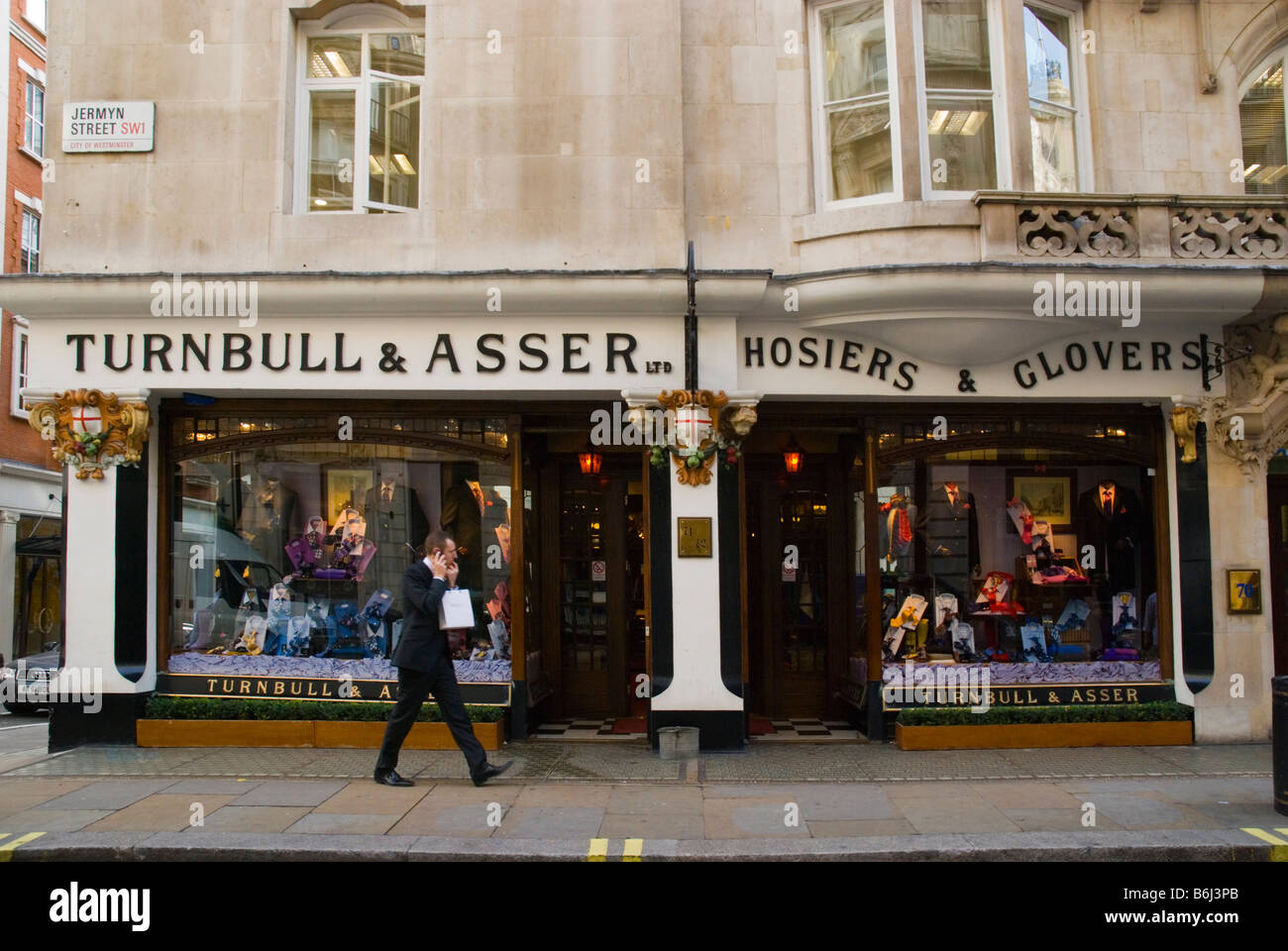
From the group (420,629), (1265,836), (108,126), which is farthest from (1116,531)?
(108,126)

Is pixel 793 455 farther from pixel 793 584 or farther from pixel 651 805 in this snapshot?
pixel 651 805

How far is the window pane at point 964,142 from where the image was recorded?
9.57 m

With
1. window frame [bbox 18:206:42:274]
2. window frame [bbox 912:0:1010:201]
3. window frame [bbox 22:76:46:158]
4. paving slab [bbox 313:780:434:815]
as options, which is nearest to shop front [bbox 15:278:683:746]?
paving slab [bbox 313:780:434:815]

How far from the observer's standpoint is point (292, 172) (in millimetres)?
9727

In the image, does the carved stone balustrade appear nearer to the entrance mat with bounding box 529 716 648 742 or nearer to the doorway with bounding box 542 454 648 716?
the doorway with bounding box 542 454 648 716

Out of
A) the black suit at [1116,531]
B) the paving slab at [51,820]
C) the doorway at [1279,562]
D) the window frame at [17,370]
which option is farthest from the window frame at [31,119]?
the doorway at [1279,562]

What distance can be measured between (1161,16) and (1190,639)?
20.9ft

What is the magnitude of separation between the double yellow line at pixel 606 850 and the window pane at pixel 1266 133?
374 inches

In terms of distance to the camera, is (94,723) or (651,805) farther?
(94,723)

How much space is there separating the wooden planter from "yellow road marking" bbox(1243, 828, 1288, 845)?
6258 millimetres

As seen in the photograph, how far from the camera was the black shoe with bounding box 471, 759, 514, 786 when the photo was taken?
26.1 feet

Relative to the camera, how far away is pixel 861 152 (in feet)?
31.7

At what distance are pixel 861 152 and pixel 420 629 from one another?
633cm

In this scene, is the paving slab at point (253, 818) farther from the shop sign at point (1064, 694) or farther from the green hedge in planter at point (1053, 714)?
the shop sign at point (1064, 694)
